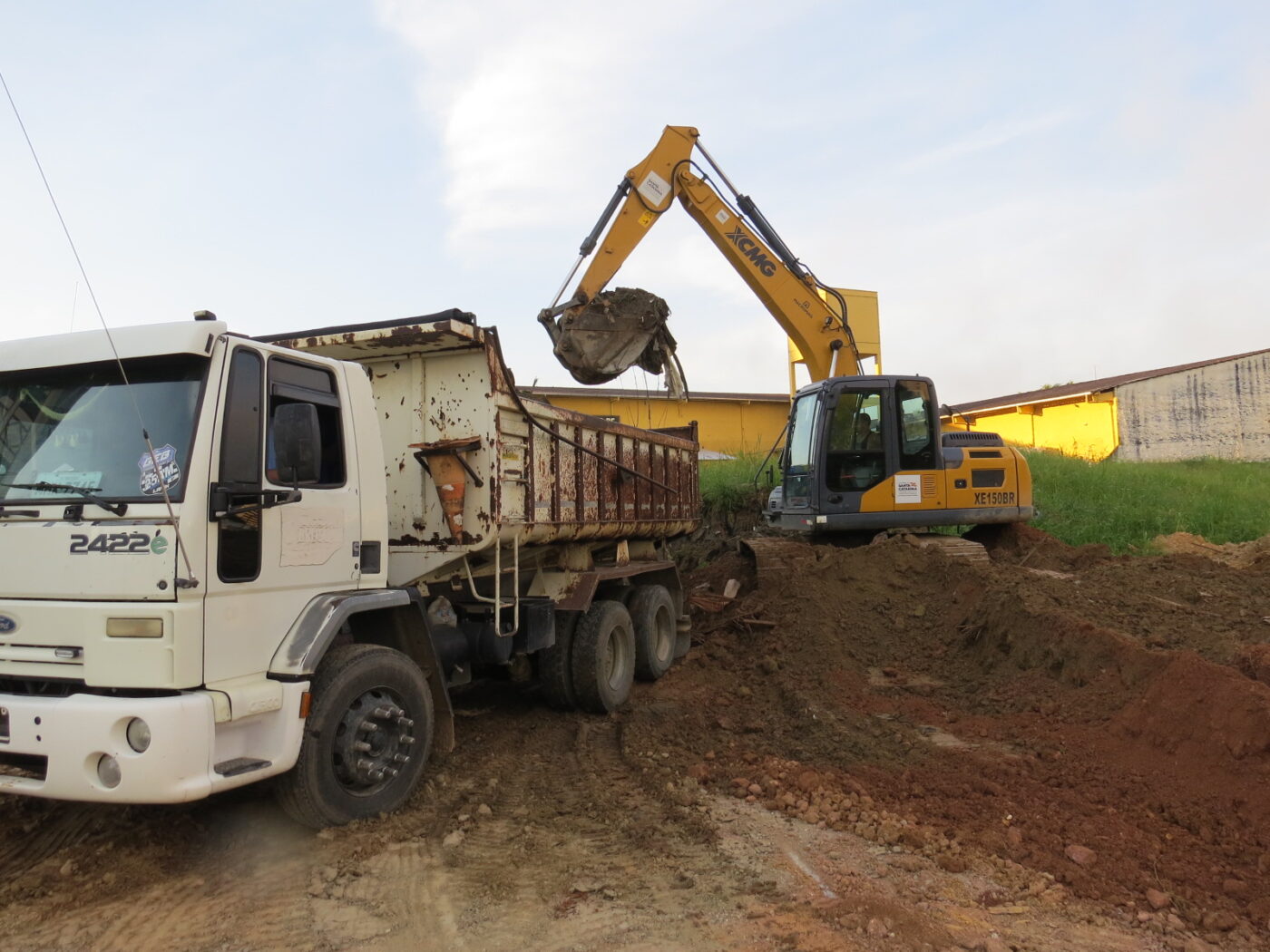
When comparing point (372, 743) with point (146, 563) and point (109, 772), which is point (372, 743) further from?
point (146, 563)

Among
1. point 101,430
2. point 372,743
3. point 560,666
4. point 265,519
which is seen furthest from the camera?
point 560,666

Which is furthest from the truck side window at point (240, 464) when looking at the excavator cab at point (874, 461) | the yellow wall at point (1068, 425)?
the yellow wall at point (1068, 425)

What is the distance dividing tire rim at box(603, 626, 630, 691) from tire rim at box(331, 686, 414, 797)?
8.37 feet

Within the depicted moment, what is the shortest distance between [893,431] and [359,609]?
8177mm

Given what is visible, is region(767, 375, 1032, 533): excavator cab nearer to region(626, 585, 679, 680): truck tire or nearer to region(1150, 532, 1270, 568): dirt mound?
region(626, 585, 679, 680): truck tire

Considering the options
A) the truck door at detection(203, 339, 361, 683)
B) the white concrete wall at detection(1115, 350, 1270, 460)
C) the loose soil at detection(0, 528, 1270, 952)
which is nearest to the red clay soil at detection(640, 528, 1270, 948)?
the loose soil at detection(0, 528, 1270, 952)

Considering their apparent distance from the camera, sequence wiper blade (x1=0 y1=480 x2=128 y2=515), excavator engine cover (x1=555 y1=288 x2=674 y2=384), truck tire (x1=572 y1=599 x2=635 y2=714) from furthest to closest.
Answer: excavator engine cover (x1=555 y1=288 x2=674 y2=384) < truck tire (x1=572 y1=599 x2=635 y2=714) < wiper blade (x1=0 y1=480 x2=128 y2=515)

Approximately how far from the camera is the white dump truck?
3512 mm

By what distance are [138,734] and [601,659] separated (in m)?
3.65

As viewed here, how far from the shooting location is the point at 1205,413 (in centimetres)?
2720

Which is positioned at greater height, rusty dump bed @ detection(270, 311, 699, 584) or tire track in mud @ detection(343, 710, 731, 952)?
rusty dump bed @ detection(270, 311, 699, 584)

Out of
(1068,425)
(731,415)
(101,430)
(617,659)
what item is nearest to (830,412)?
(617,659)

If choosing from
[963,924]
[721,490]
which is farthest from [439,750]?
[721,490]

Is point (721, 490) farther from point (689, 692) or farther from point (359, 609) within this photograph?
point (359, 609)
